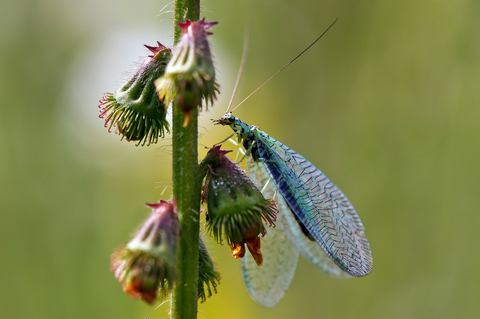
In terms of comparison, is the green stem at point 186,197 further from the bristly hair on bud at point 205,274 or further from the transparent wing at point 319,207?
the transparent wing at point 319,207

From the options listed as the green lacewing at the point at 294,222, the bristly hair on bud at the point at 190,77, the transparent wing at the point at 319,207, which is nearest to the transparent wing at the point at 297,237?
the green lacewing at the point at 294,222

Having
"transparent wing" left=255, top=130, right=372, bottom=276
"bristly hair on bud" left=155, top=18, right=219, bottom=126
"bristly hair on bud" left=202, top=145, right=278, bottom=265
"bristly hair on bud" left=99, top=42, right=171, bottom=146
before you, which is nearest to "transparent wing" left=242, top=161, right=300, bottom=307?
"transparent wing" left=255, top=130, right=372, bottom=276

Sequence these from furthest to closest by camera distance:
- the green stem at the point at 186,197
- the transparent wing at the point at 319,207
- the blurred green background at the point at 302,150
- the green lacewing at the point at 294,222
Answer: the blurred green background at the point at 302,150 → the green lacewing at the point at 294,222 → the transparent wing at the point at 319,207 → the green stem at the point at 186,197

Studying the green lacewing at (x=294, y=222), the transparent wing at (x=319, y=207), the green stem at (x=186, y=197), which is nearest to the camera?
the green stem at (x=186, y=197)

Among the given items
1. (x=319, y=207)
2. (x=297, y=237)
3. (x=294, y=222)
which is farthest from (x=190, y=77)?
(x=297, y=237)

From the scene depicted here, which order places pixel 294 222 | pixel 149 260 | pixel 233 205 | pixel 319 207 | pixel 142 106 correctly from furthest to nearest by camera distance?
pixel 294 222
pixel 319 207
pixel 142 106
pixel 233 205
pixel 149 260

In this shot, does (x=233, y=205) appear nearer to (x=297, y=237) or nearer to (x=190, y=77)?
(x=190, y=77)
